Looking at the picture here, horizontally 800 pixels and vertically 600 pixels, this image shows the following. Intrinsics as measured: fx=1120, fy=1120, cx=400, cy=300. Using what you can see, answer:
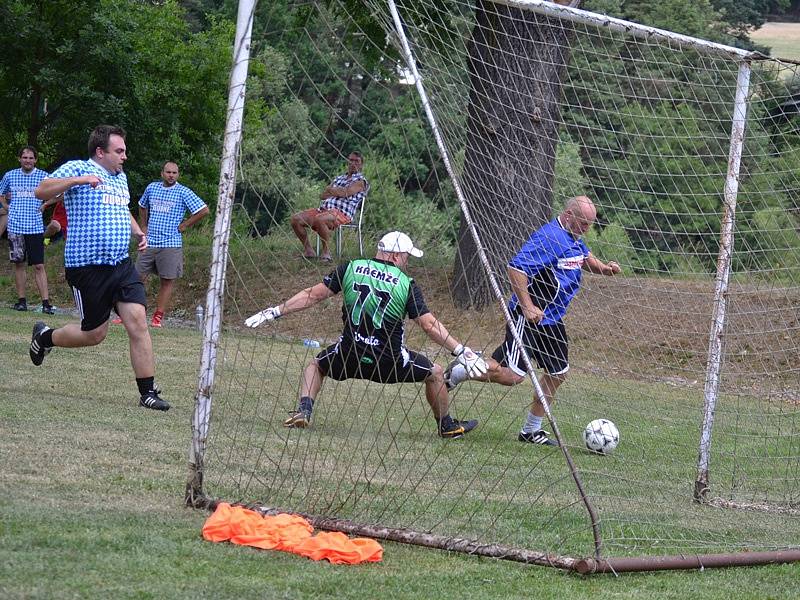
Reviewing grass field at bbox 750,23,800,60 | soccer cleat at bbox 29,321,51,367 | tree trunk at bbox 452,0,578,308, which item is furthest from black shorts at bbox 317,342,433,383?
grass field at bbox 750,23,800,60

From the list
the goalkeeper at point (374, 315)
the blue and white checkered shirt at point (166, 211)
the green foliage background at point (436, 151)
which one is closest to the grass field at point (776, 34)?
the blue and white checkered shirt at point (166, 211)

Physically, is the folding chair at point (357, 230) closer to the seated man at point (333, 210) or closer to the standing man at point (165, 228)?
the seated man at point (333, 210)

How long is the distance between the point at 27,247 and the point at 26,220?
380 millimetres

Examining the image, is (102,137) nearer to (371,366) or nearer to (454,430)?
(371,366)

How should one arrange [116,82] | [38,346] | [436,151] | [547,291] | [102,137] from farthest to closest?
[116,82], [38,346], [547,291], [102,137], [436,151]

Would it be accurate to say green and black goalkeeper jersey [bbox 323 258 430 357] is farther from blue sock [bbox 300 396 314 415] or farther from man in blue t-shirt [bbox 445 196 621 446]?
man in blue t-shirt [bbox 445 196 621 446]

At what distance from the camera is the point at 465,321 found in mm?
→ 9875

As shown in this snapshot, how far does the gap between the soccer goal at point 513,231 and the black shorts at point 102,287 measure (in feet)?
2.55

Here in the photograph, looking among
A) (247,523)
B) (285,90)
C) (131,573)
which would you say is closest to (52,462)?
(247,523)

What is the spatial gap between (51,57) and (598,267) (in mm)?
15388

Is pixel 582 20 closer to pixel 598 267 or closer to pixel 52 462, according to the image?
pixel 598 267

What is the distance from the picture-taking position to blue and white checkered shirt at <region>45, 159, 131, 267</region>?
7.89 m

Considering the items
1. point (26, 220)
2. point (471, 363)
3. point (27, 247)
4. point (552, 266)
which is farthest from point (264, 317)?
point (26, 220)

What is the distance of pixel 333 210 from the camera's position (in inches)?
271
